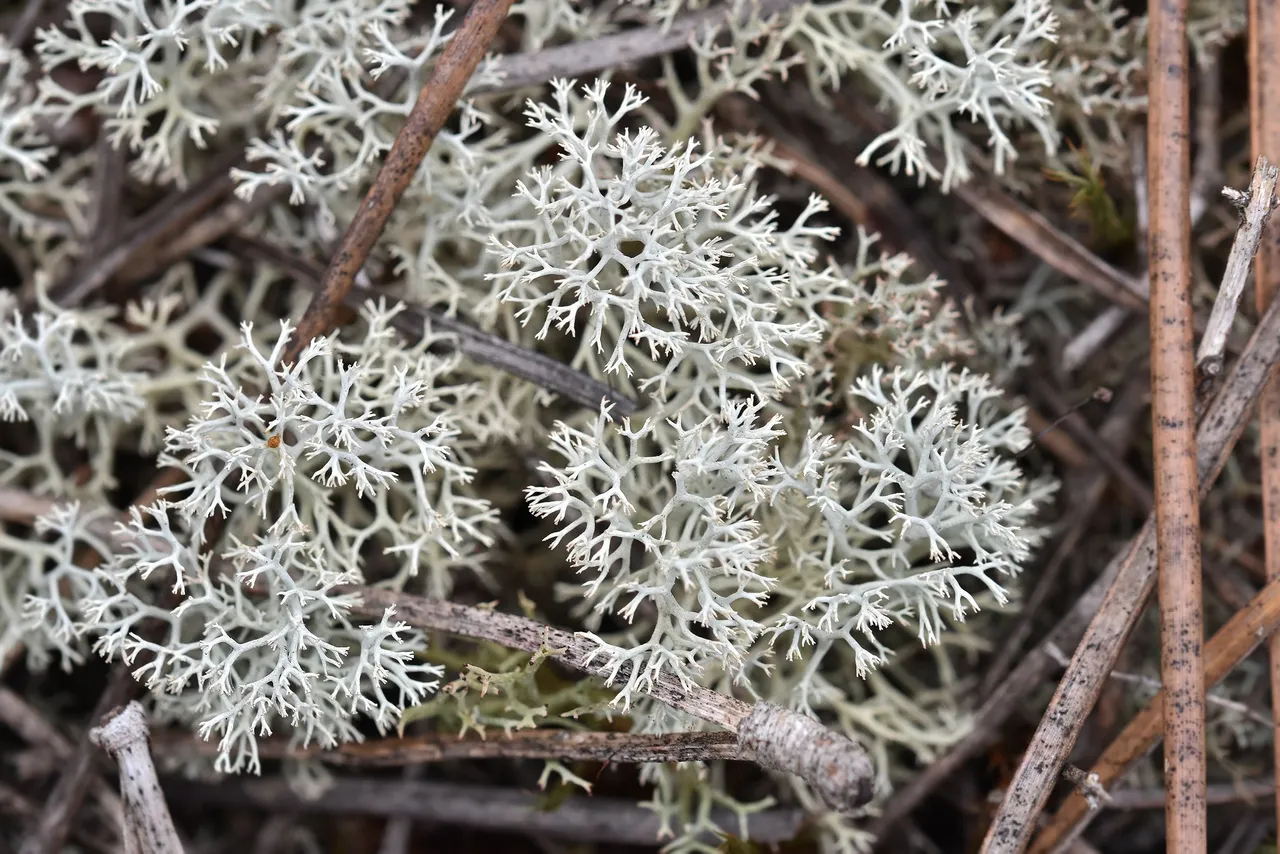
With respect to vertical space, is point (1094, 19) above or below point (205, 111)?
above

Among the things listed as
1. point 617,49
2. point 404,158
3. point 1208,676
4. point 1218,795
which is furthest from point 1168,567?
point 404,158

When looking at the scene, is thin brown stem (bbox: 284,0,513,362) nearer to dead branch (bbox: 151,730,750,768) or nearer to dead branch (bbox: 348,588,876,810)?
dead branch (bbox: 348,588,876,810)

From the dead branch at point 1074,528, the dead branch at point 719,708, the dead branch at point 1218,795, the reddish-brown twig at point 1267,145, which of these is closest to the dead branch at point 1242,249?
the reddish-brown twig at point 1267,145

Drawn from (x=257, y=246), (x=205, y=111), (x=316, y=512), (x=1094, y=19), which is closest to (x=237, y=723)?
(x=316, y=512)

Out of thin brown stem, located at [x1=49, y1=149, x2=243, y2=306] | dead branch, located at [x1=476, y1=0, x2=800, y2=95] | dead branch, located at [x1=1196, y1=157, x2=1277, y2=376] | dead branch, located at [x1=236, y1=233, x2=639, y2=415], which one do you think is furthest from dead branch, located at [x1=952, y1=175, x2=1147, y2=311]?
thin brown stem, located at [x1=49, y1=149, x2=243, y2=306]

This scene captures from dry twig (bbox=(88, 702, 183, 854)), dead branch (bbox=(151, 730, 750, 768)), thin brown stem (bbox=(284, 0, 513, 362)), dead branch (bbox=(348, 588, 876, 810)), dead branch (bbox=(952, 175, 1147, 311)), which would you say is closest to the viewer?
dead branch (bbox=(348, 588, 876, 810))

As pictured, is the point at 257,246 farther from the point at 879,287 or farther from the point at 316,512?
the point at 879,287
